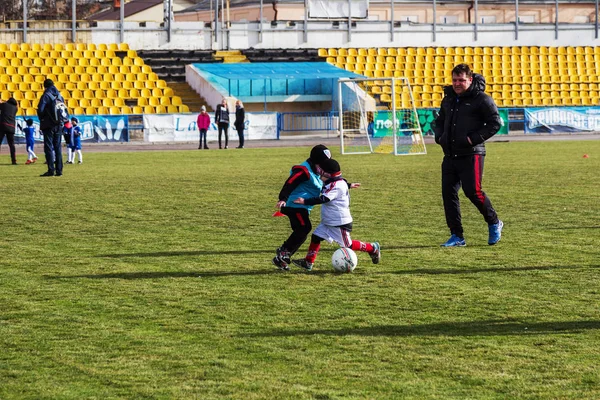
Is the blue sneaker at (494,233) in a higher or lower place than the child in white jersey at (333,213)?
lower

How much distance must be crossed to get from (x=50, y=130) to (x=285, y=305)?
15384 millimetres

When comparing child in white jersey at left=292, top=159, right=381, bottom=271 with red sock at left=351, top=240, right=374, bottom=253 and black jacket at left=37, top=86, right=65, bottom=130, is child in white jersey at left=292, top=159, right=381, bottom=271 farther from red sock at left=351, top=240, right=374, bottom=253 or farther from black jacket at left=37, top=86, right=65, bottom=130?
black jacket at left=37, top=86, right=65, bottom=130

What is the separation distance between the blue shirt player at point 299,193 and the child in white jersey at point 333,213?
0.31 feet

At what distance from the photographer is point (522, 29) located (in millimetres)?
56188

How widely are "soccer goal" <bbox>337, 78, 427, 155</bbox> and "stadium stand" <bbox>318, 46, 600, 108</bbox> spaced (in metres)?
0.69

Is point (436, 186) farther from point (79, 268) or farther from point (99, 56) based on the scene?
point (99, 56)

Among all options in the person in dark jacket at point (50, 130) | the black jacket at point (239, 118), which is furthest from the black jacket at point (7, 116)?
the black jacket at point (239, 118)

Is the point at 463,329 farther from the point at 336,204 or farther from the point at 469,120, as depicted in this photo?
the point at 469,120

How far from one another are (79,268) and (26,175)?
541 inches

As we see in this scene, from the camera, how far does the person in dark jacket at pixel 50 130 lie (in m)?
21.9

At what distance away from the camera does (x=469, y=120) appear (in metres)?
11.3

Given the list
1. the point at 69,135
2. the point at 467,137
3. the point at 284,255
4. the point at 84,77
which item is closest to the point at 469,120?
the point at 467,137

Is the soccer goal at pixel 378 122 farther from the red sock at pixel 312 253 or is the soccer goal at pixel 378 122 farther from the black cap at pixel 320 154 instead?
the black cap at pixel 320 154

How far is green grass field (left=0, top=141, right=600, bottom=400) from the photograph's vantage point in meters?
5.77
